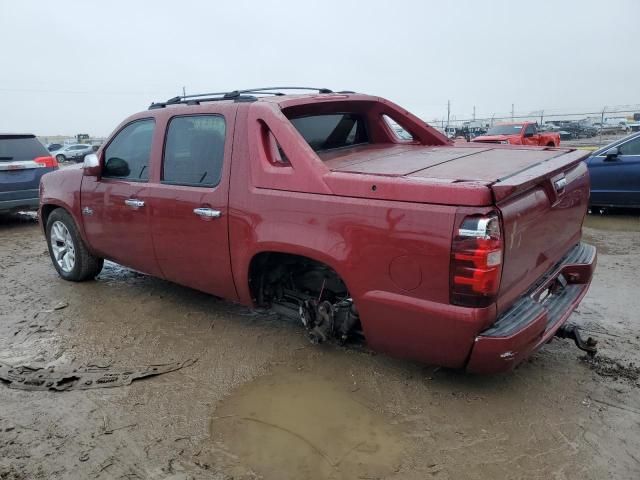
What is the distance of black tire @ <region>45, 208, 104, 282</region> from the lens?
17.4 feet

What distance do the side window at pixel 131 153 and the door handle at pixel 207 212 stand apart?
2.57ft

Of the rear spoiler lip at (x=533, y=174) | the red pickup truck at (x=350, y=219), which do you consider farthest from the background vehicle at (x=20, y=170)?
the rear spoiler lip at (x=533, y=174)

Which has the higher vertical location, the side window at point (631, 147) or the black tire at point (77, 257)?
the side window at point (631, 147)

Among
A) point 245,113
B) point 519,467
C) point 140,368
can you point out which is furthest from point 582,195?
point 140,368

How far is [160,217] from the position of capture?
4.12 meters

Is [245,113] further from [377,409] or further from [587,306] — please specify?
[587,306]

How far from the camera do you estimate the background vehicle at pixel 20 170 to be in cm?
834

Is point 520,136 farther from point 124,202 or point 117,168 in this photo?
point 124,202

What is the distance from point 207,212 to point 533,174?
214 centimetres

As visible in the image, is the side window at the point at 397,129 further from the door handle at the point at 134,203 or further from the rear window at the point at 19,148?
the rear window at the point at 19,148

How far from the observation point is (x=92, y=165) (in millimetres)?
4684

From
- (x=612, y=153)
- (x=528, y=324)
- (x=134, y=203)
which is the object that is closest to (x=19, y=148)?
(x=134, y=203)

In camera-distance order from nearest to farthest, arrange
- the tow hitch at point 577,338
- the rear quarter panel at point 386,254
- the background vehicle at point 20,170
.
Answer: the rear quarter panel at point 386,254 → the tow hitch at point 577,338 → the background vehicle at point 20,170

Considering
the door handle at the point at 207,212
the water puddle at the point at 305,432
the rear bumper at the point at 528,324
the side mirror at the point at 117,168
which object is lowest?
the water puddle at the point at 305,432
